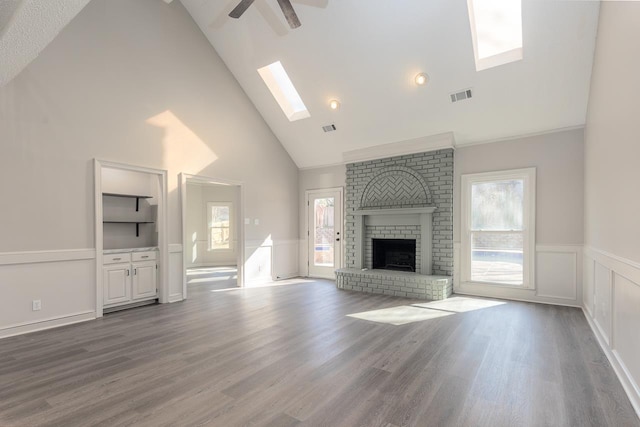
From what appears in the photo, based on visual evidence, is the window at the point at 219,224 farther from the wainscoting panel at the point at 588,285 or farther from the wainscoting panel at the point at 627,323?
the wainscoting panel at the point at 627,323

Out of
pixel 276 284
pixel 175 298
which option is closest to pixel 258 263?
pixel 276 284

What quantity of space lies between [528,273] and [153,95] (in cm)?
647

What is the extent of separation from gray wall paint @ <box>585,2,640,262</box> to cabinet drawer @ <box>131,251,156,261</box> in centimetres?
566

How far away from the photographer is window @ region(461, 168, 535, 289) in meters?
4.99

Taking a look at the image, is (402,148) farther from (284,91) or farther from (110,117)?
(110,117)

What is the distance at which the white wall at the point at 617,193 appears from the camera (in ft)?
7.36

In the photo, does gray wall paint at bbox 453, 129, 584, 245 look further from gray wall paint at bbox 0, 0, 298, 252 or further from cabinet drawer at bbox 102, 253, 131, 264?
cabinet drawer at bbox 102, 253, 131, 264

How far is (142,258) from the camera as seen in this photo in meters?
4.94

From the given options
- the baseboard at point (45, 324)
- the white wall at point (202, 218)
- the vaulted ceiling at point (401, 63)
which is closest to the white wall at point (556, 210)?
the vaulted ceiling at point (401, 63)

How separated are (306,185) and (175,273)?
351 cm

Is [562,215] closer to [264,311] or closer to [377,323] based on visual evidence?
[377,323]

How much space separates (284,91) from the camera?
20.9ft

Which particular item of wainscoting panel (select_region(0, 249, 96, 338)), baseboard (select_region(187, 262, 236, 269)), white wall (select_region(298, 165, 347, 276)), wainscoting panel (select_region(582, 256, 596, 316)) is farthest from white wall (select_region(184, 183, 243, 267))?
wainscoting panel (select_region(582, 256, 596, 316))

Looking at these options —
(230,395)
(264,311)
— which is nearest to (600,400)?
(230,395)
